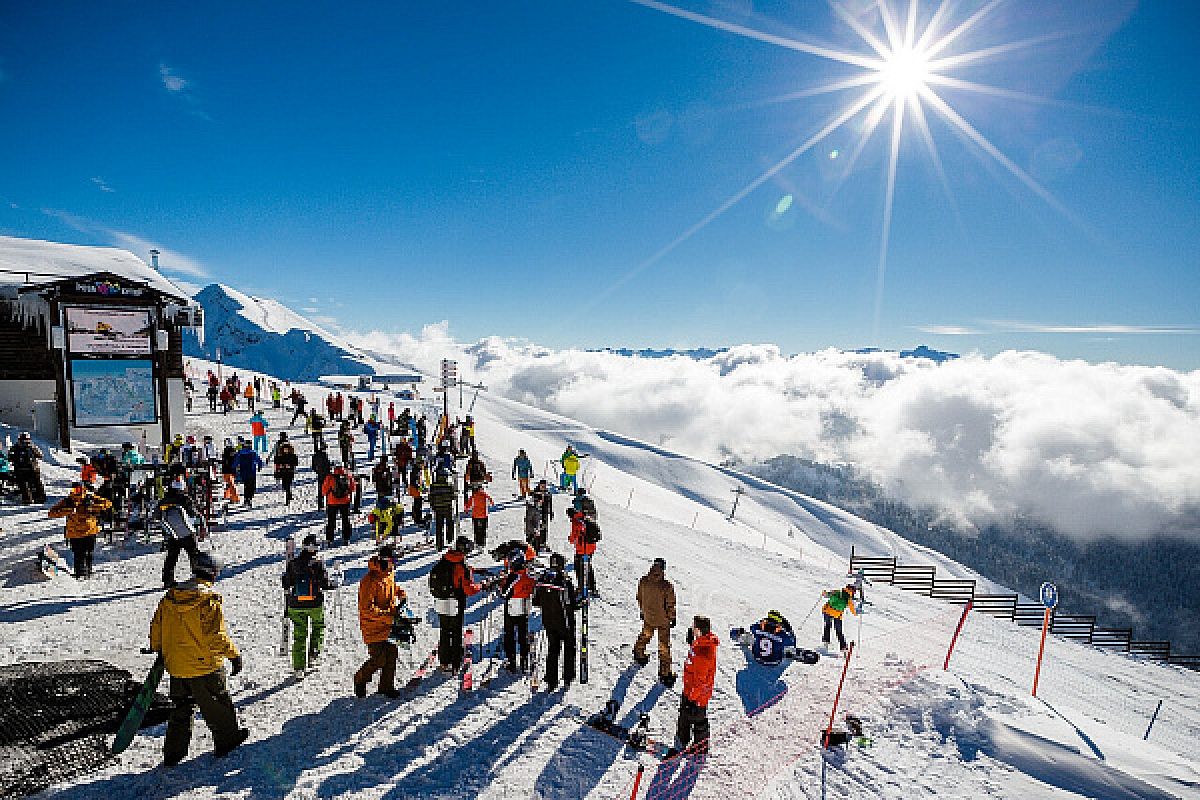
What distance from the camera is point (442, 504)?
12.2 m

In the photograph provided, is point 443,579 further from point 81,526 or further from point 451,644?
point 81,526

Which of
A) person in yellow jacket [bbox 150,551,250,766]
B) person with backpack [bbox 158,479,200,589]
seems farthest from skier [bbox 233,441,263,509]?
person in yellow jacket [bbox 150,551,250,766]

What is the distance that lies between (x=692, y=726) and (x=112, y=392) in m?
23.9

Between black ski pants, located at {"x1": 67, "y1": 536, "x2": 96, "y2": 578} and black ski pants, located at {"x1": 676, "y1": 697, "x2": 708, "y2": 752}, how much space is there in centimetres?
1100

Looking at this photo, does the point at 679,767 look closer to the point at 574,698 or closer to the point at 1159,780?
the point at 574,698

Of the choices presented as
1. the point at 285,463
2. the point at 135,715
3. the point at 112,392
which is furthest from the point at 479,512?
the point at 112,392

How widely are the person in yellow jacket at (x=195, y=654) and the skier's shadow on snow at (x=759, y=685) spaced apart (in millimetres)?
6933

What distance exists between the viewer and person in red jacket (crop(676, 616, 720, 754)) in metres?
6.72

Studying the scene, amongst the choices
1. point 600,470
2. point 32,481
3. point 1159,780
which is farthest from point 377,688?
point 600,470

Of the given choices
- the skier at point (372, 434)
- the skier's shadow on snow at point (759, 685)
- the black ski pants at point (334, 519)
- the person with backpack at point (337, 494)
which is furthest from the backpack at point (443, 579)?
the skier at point (372, 434)

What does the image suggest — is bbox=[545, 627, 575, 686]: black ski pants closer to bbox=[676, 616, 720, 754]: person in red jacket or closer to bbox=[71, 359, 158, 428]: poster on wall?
bbox=[676, 616, 720, 754]: person in red jacket

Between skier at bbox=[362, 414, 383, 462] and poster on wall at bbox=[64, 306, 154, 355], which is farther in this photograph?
skier at bbox=[362, 414, 383, 462]

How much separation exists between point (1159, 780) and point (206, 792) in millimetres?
11910

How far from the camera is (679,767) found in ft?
21.5
